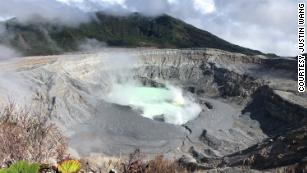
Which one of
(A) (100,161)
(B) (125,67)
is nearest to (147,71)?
(B) (125,67)

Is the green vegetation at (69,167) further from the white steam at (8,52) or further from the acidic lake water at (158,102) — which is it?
the white steam at (8,52)

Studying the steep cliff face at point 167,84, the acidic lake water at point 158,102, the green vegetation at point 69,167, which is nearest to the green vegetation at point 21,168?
the green vegetation at point 69,167

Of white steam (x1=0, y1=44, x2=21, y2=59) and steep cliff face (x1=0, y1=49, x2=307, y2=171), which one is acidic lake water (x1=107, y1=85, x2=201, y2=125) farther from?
white steam (x1=0, y1=44, x2=21, y2=59)

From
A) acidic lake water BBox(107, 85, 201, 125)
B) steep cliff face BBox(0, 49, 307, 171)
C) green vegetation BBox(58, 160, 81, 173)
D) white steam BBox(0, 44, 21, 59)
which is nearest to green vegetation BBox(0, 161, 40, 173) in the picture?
green vegetation BBox(58, 160, 81, 173)

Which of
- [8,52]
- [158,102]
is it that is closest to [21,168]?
[158,102]

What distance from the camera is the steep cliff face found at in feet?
264

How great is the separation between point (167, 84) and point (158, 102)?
1190cm

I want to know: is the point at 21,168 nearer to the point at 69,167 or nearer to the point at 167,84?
the point at 69,167

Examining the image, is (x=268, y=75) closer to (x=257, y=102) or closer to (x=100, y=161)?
(x=257, y=102)

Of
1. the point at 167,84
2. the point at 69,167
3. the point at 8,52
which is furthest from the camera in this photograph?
the point at 8,52

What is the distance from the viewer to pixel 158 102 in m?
105

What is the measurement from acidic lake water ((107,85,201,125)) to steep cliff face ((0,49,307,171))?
1.83m

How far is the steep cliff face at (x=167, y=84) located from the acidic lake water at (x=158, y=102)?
1.83 m

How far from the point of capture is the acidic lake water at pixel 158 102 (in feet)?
320
